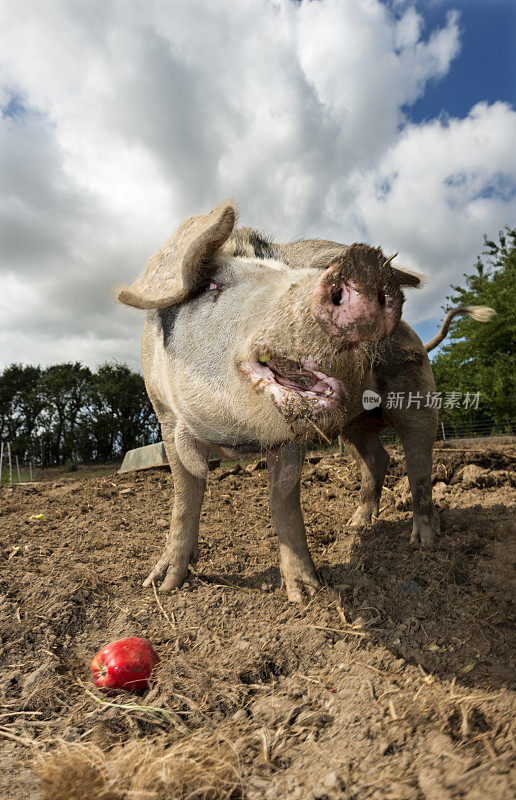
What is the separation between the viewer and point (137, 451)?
10805mm

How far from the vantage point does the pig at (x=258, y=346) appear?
160 centimetres

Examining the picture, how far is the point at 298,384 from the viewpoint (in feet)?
5.76

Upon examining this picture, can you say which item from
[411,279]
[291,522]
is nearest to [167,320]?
[291,522]

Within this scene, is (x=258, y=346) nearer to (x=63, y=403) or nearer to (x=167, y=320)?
(x=167, y=320)

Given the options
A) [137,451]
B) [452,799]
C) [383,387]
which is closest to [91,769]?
[452,799]

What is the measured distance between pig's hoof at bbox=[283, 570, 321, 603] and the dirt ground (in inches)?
2.3

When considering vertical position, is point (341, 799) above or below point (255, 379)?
below

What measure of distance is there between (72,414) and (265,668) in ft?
121

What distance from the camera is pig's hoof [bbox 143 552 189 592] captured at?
295cm

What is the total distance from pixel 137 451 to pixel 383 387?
26.5 feet

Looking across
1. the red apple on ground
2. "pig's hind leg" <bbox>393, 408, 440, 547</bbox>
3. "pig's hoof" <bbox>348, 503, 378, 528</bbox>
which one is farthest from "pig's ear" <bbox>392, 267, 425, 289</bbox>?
the red apple on ground

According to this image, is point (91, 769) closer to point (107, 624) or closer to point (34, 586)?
point (107, 624)

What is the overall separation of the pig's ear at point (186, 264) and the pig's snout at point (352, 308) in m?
0.68

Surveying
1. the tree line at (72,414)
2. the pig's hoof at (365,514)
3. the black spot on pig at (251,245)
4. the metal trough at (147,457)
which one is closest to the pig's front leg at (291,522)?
the black spot on pig at (251,245)
